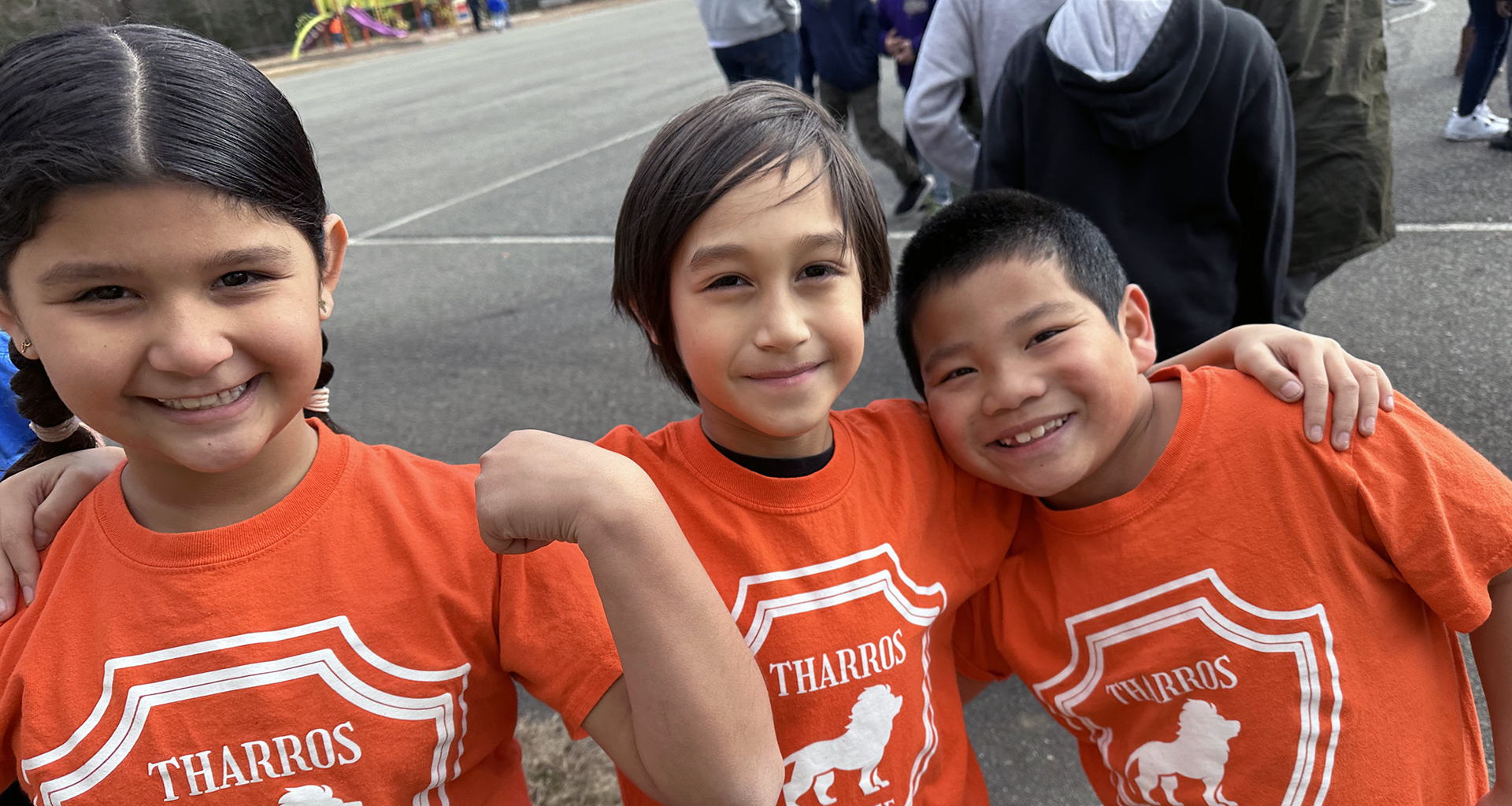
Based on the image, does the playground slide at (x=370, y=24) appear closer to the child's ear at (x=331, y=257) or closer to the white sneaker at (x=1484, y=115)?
the white sneaker at (x=1484, y=115)

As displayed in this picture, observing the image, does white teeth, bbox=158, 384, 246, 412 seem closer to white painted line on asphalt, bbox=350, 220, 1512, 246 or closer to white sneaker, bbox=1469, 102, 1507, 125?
white painted line on asphalt, bbox=350, 220, 1512, 246

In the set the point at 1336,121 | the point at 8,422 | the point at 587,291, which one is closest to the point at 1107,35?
the point at 1336,121

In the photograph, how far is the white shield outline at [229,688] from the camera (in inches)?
48.2

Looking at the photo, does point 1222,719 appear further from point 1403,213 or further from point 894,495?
point 1403,213

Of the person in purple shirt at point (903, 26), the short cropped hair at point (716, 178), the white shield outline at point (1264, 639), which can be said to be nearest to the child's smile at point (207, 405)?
the short cropped hair at point (716, 178)

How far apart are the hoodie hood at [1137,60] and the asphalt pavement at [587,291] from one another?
1234mm

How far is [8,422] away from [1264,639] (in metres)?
2.04

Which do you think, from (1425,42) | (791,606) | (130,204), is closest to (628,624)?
(791,606)

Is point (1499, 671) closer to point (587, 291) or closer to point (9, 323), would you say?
point (9, 323)

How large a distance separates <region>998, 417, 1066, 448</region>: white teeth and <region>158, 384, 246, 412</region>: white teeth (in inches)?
41.4

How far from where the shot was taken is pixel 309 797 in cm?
126

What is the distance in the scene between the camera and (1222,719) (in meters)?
1.50

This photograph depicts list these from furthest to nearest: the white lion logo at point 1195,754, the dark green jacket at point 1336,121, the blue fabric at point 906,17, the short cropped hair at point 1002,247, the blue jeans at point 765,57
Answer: the blue jeans at point 765,57
the blue fabric at point 906,17
the dark green jacket at point 1336,121
the short cropped hair at point 1002,247
the white lion logo at point 1195,754

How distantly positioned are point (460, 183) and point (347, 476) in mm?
8150
